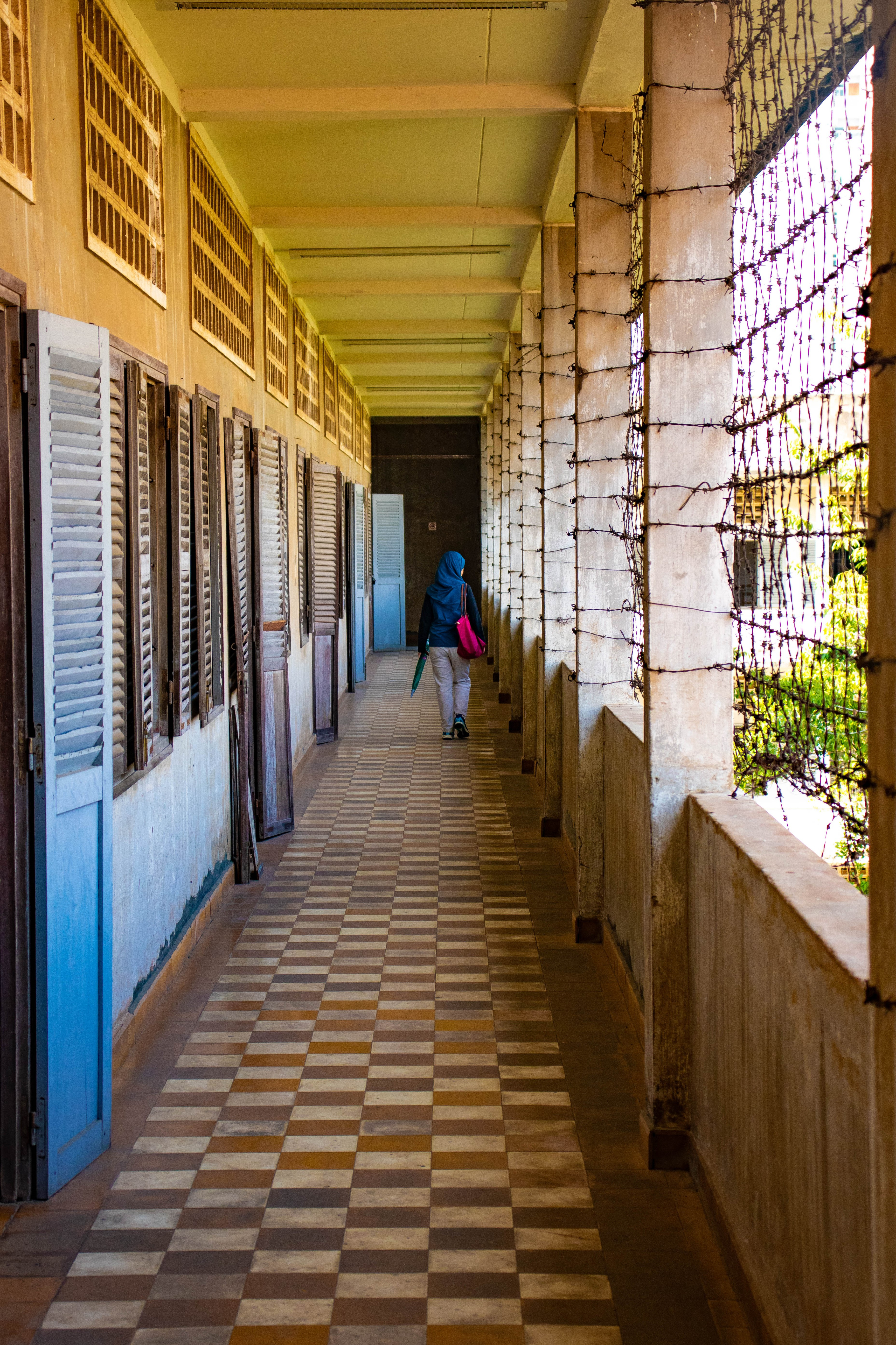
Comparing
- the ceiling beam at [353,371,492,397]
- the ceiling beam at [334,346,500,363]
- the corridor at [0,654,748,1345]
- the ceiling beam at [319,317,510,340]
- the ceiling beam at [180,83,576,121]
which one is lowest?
the corridor at [0,654,748,1345]

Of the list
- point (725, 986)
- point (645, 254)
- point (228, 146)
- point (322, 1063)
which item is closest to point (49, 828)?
point (322, 1063)

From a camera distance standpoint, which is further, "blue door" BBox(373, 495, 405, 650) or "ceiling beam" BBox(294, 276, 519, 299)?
"blue door" BBox(373, 495, 405, 650)

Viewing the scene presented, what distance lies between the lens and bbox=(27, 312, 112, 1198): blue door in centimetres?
313

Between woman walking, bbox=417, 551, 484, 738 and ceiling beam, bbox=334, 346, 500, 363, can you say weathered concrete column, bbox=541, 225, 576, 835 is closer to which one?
woman walking, bbox=417, 551, 484, 738

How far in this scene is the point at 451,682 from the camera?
11.0 meters

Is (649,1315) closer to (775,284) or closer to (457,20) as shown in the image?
(775,284)

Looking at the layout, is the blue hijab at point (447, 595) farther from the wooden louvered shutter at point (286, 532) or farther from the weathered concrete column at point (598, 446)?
the weathered concrete column at point (598, 446)

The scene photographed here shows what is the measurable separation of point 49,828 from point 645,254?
7.52 feet

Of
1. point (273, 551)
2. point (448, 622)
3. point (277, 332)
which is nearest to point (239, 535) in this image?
point (273, 551)

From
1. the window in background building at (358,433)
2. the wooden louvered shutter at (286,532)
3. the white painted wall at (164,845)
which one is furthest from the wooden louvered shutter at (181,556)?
the window in background building at (358,433)

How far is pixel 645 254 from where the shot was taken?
3.55m

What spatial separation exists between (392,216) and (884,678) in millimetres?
6132

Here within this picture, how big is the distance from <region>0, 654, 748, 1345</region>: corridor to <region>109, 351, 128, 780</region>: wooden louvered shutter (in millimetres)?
1079

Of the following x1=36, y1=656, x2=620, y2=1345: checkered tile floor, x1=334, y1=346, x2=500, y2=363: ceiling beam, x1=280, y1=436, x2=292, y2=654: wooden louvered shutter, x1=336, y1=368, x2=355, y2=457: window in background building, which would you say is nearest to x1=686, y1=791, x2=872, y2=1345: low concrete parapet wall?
x1=36, y1=656, x2=620, y2=1345: checkered tile floor
